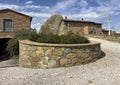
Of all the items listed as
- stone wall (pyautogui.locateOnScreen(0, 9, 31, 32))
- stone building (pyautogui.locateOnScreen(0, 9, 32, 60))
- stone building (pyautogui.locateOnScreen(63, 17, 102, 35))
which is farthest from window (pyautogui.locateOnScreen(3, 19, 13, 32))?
stone building (pyautogui.locateOnScreen(63, 17, 102, 35))

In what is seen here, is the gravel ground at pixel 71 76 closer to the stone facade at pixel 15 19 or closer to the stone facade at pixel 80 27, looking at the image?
the stone facade at pixel 15 19

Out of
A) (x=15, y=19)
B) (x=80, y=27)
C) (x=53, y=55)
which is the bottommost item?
(x=53, y=55)

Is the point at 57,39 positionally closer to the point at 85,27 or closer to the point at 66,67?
the point at 66,67

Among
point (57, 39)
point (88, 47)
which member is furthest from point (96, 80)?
point (57, 39)

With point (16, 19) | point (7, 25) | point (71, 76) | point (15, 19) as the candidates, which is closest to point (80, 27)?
point (16, 19)

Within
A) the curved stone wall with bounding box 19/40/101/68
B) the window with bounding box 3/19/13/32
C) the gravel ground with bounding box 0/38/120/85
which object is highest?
the window with bounding box 3/19/13/32

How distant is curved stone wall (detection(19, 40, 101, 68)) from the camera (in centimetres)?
1009

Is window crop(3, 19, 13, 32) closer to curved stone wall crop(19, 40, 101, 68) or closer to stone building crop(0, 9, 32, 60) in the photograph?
stone building crop(0, 9, 32, 60)

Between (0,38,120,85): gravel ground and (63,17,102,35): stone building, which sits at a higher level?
(63,17,102,35): stone building

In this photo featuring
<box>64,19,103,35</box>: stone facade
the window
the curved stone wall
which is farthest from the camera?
<box>64,19,103,35</box>: stone facade

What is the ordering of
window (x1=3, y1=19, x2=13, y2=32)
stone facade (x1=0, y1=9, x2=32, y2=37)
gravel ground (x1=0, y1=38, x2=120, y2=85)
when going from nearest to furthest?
gravel ground (x1=0, y1=38, x2=120, y2=85)
stone facade (x1=0, y1=9, x2=32, y2=37)
window (x1=3, y1=19, x2=13, y2=32)

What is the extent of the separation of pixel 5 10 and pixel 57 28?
38.8 feet

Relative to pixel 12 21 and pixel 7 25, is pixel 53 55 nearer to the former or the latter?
pixel 7 25

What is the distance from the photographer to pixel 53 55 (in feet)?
33.0
